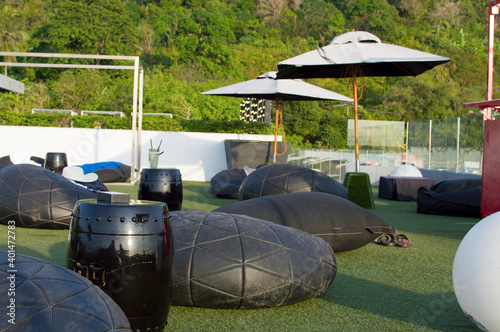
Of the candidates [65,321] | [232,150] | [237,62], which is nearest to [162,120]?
[232,150]

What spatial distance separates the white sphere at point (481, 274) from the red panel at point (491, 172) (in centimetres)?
366

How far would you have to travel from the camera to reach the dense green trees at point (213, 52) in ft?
98.4

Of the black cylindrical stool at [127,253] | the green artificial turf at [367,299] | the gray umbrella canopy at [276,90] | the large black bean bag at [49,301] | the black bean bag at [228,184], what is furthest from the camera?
the gray umbrella canopy at [276,90]

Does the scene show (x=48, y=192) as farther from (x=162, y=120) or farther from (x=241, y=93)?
(x=162, y=120)

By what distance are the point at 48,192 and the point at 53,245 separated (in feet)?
3.02

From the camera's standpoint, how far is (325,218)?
3998mm

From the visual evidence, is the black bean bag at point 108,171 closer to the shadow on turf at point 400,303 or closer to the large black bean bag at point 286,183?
the large black bean bag at point 286,183

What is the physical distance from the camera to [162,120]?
14.5 meters

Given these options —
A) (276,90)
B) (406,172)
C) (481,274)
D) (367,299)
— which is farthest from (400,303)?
(276,90)

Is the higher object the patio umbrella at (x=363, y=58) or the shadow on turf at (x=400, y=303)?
the patio umbrella at (x=363, y=58)

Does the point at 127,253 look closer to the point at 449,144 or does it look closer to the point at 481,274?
the point at 481,274

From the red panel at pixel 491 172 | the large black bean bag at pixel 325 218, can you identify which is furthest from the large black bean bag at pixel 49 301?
the red panel at pixel 491 172

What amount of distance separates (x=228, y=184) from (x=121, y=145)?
557 cm

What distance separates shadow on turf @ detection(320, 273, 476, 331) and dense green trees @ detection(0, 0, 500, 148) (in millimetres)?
18782
